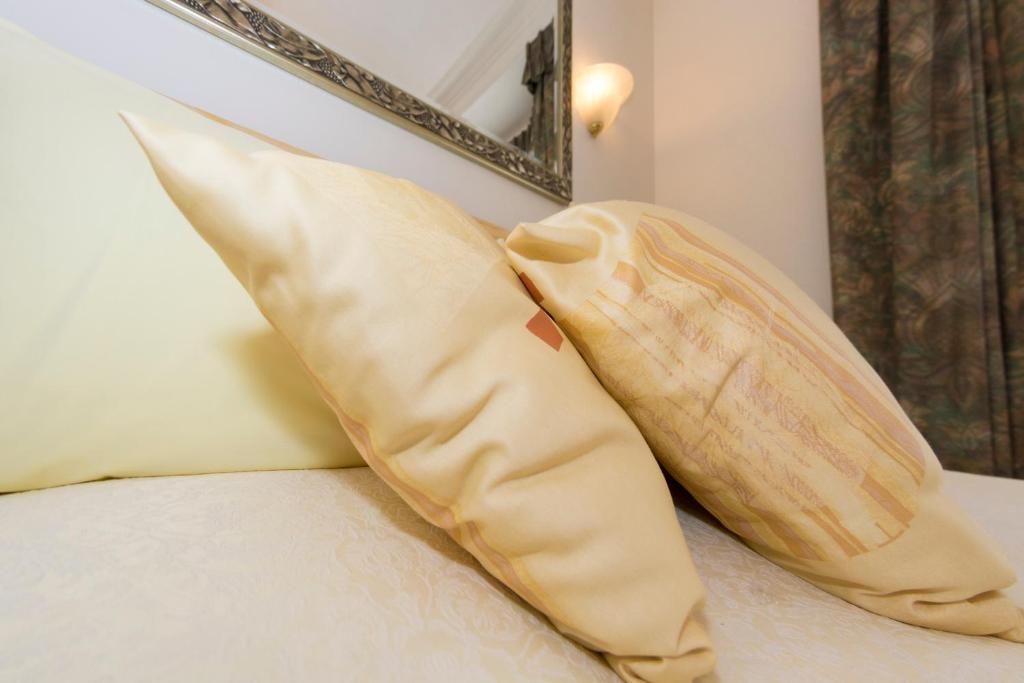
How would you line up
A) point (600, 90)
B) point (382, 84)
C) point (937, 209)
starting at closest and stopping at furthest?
point (382, 84) → point (937, 209) → point (600, 90)

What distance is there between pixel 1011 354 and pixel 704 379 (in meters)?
1.66

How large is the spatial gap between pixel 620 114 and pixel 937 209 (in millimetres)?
1148

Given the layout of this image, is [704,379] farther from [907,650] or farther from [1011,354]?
[1011,354]

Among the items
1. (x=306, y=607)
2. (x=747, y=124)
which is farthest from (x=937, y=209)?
(x=306, y=607)

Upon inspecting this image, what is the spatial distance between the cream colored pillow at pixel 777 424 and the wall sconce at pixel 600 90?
4.33ft

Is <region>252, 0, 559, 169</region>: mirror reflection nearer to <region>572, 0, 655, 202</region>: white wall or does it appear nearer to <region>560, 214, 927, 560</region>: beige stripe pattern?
<region>572, 0, 655, 202</region>: white wall

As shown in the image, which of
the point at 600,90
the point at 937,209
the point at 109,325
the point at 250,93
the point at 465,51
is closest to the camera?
the point at 109,325

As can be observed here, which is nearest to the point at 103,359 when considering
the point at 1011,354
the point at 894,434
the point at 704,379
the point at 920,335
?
the point at 704,379

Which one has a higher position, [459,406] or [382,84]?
[382,84]

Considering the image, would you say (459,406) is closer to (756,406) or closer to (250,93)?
(756,406)

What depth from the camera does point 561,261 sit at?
31 cm

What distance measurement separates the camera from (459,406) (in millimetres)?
228

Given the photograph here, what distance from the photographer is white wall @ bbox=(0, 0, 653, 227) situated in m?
0.56

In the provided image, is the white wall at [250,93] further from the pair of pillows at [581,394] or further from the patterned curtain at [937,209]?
the patterned curtain at [937,209]
